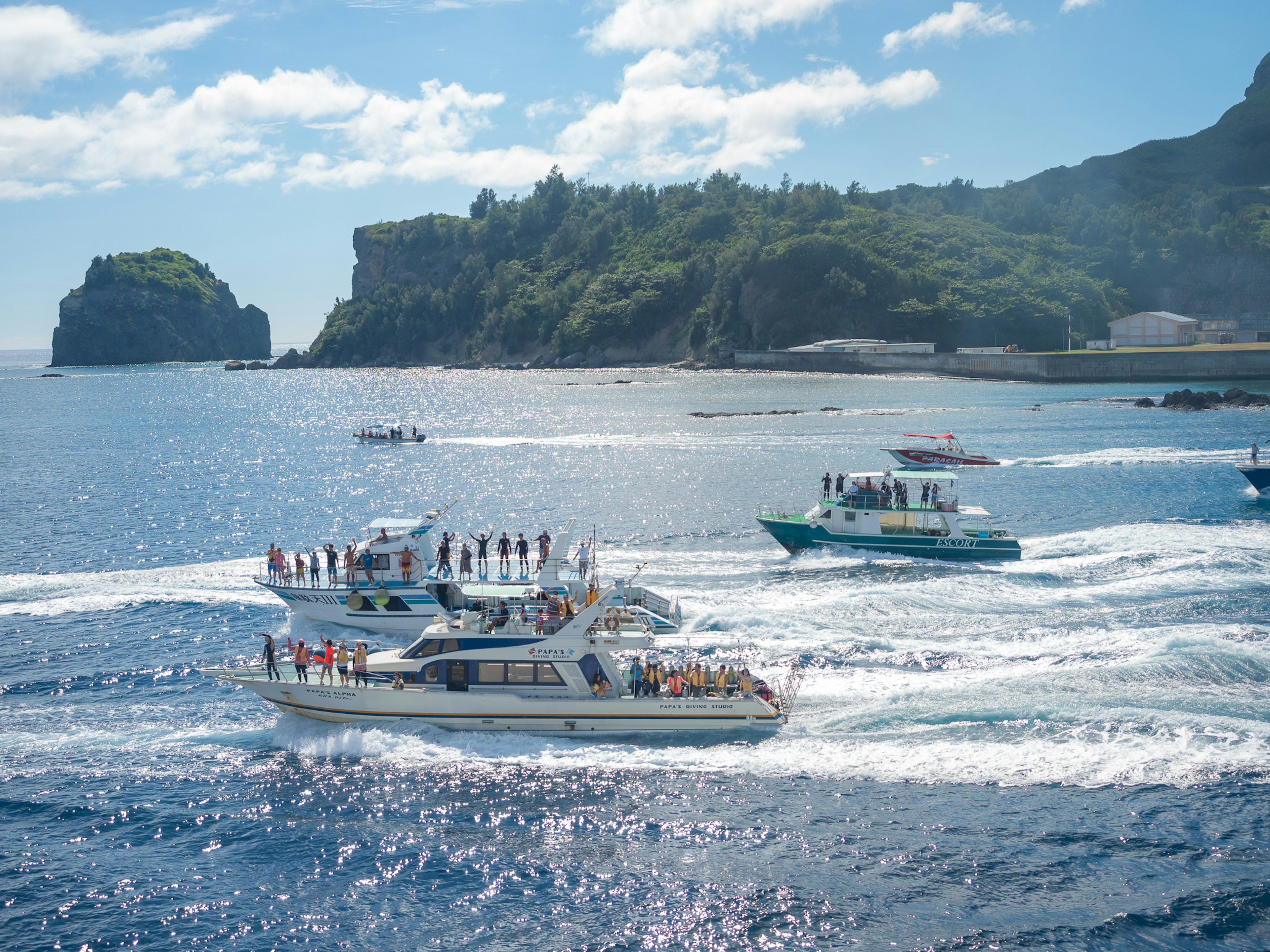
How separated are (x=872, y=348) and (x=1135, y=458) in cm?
11174

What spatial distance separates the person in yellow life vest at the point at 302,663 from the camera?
102 feet

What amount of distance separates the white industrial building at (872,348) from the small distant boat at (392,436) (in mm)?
97930

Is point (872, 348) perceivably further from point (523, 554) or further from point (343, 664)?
point (343, 664)

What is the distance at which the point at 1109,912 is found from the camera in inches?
816

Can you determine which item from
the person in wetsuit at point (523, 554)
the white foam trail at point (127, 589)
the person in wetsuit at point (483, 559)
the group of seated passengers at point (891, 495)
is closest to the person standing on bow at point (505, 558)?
the person in wetsuit at point (523, 554)

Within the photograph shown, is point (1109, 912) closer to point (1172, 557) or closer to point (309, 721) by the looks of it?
point (309, 721)

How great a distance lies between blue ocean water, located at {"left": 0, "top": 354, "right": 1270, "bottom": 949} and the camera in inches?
832

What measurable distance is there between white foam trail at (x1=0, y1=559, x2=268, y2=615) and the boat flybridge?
4.57m

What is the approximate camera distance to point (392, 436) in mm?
114688

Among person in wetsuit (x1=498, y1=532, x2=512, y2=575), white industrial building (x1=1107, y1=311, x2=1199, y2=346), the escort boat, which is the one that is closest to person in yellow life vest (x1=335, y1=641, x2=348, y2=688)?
person in wetsuit (x1=498, y1=532, x2=512, y2=575)

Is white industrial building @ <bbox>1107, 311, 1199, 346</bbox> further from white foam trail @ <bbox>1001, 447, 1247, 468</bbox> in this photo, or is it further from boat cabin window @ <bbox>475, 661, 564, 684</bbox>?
boat cabin window @ <bbox>475, 661, 564, 684</bbox>

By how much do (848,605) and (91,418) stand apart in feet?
479

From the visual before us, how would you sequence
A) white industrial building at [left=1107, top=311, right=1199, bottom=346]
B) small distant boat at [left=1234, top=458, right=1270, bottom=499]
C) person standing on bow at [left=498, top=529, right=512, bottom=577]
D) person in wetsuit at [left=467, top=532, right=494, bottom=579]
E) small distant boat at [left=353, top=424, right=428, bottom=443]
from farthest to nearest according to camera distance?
white industrial building at [left=1107, top=311, right=1199, bottom=346]
small distant boat at [left=353, top=424, right=428, bottom=443]
small distant boat at [left=1234, top=458, right=1270, bottom=499]
person standing on bow at [left=498, top=529, right=512, bottom=577]
person in wetsuit at [left=467, top=532, right=494, bottom=579]

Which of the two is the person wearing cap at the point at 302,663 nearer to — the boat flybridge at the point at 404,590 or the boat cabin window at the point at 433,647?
the boat cabin window at the point at 433,647
